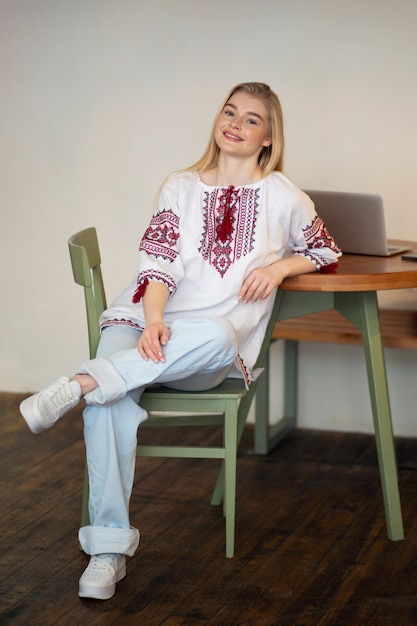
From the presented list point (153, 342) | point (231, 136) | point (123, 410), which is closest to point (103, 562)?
point (123, 410)

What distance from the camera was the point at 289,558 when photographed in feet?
8.35

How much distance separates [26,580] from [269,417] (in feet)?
5.15

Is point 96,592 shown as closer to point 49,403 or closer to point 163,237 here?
point 49,403

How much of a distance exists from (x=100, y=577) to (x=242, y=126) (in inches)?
47.6

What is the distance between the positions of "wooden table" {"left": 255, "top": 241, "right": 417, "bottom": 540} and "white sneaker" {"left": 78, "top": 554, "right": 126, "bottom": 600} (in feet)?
2.61

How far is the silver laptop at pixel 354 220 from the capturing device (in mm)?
2725

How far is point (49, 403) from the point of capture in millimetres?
2277

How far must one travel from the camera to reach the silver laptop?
272 centimetres

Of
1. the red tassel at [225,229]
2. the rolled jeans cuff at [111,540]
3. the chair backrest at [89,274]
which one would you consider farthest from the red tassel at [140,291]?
the rolled jeans cuff at [111,540]

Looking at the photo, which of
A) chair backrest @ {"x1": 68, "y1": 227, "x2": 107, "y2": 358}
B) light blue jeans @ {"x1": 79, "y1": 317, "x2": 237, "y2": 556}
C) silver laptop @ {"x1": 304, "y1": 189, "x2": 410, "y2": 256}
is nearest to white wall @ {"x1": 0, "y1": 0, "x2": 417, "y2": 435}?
silver laptop @ {"x1": 304, "y1": 189, "x2": 410, "y2": 256}

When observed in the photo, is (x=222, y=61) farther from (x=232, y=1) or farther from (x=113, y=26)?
(x=113, y=26)

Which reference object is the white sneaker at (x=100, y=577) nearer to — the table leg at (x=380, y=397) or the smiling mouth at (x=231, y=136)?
the table leg at (x=380, y=397)

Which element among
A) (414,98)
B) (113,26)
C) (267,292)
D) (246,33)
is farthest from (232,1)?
(267,292)

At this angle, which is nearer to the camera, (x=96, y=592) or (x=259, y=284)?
(x=96, y=592)
